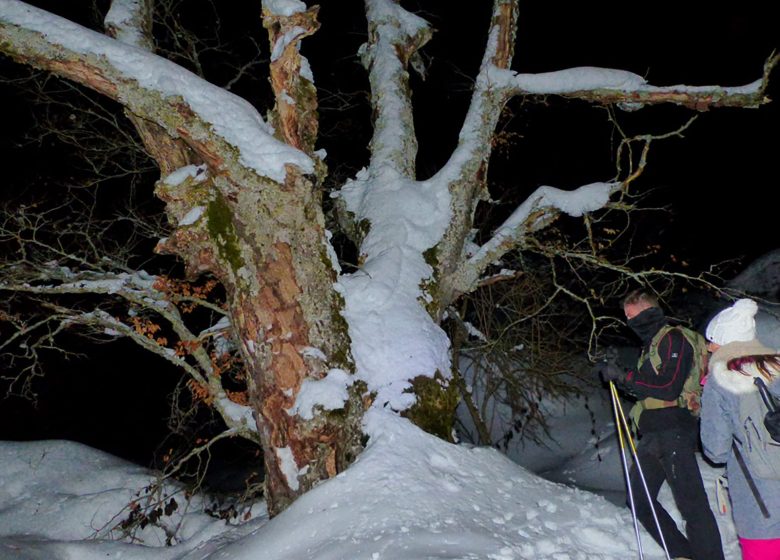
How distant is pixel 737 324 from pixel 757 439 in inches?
18.8

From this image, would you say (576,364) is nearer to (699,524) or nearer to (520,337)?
(520,337)

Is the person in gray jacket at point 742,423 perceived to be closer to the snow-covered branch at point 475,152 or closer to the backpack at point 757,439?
the backpack at point 757,439

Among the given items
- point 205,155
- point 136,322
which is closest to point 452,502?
point 205,155

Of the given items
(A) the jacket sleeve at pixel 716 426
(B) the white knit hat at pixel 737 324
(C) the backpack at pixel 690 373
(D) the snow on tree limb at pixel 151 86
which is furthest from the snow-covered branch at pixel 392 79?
(A) the jacket sleeve at pixel 716 426

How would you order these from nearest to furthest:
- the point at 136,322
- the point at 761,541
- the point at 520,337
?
1. the point at 761,541
2. the point at 136,322
3. the point at 520,337

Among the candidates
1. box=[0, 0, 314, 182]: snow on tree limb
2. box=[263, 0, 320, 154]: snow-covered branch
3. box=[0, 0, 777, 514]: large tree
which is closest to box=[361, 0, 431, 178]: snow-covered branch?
box=[0, 0, 777, 514]: large tree

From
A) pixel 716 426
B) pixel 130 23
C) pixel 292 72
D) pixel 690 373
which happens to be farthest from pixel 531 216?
pixel 130 23

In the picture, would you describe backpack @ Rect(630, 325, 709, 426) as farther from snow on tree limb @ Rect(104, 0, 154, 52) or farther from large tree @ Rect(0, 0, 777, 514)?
snow on tree limb @ Rect(104, 0, 154, 52)

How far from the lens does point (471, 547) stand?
270cm

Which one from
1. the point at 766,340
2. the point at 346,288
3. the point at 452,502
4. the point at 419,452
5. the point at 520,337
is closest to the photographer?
the point at 452,502

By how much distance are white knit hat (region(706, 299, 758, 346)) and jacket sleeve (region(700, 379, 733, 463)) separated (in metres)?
0.21

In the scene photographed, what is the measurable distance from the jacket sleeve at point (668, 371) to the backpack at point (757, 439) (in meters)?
0.69

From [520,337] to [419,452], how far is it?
22.2 ft

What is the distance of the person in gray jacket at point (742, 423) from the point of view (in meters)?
2.21
